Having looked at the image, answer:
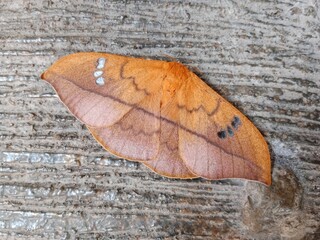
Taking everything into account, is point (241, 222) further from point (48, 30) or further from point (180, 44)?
point (48, 30)

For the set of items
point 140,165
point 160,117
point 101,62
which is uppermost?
point 101,62

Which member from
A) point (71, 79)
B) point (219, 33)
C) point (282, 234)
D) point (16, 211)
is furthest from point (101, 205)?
point (219, 33)

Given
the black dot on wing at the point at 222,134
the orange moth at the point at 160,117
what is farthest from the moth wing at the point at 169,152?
the black dot on wing at the point at 222,134

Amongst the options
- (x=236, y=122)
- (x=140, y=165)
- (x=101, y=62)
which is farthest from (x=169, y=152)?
(x=101, y=62)

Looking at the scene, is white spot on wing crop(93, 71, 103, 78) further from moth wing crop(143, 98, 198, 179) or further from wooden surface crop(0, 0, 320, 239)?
moth wing crop(143, 98, 198, 179)

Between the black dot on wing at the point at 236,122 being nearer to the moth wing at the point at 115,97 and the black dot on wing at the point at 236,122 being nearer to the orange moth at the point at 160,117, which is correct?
the orange moth at the point at 160,117

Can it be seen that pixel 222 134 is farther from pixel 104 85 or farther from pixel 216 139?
pixel 104 85

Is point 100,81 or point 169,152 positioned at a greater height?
point 100,81

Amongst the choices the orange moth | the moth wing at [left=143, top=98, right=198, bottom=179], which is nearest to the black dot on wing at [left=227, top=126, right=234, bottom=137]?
the orange moth
